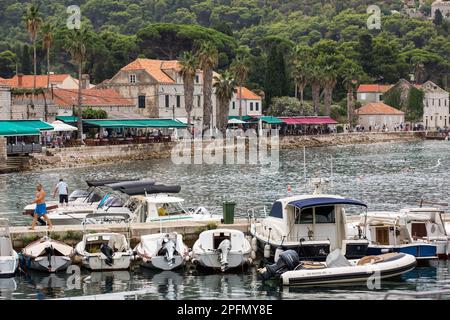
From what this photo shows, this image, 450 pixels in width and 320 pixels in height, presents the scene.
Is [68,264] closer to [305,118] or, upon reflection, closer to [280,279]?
[280,279]

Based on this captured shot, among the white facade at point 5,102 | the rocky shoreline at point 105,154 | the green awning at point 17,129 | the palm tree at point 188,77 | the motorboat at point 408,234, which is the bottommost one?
the motorboat at point 408,234

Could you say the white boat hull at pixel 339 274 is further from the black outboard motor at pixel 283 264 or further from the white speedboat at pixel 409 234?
the white speedboat at pixel 409 234

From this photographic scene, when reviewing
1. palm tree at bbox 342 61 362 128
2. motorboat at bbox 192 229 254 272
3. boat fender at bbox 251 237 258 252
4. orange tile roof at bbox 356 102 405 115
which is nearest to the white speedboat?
boat fender at bbox 251 237 258 252

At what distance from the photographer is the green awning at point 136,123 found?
102 m

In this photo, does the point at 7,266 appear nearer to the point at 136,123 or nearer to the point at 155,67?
the point at 136,123

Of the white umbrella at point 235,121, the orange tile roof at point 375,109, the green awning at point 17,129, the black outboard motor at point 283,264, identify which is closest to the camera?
the black outboard motor at point 283,264

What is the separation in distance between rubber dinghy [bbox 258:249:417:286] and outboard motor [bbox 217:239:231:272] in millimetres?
1344

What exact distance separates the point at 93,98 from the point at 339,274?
83.0 meters

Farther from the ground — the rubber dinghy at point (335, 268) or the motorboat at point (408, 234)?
the motorboat at point (408, 234)

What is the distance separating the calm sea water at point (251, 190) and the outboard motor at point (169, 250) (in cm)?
44

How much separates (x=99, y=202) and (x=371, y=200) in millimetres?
18793

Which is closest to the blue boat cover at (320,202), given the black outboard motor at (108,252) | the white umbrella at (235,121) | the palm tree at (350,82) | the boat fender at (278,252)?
the boat fender at (278,252)

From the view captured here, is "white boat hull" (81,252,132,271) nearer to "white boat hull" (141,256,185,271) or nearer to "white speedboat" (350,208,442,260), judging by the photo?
"white boat hull" (141,256,185,271)

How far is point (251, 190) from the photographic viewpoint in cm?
6438
